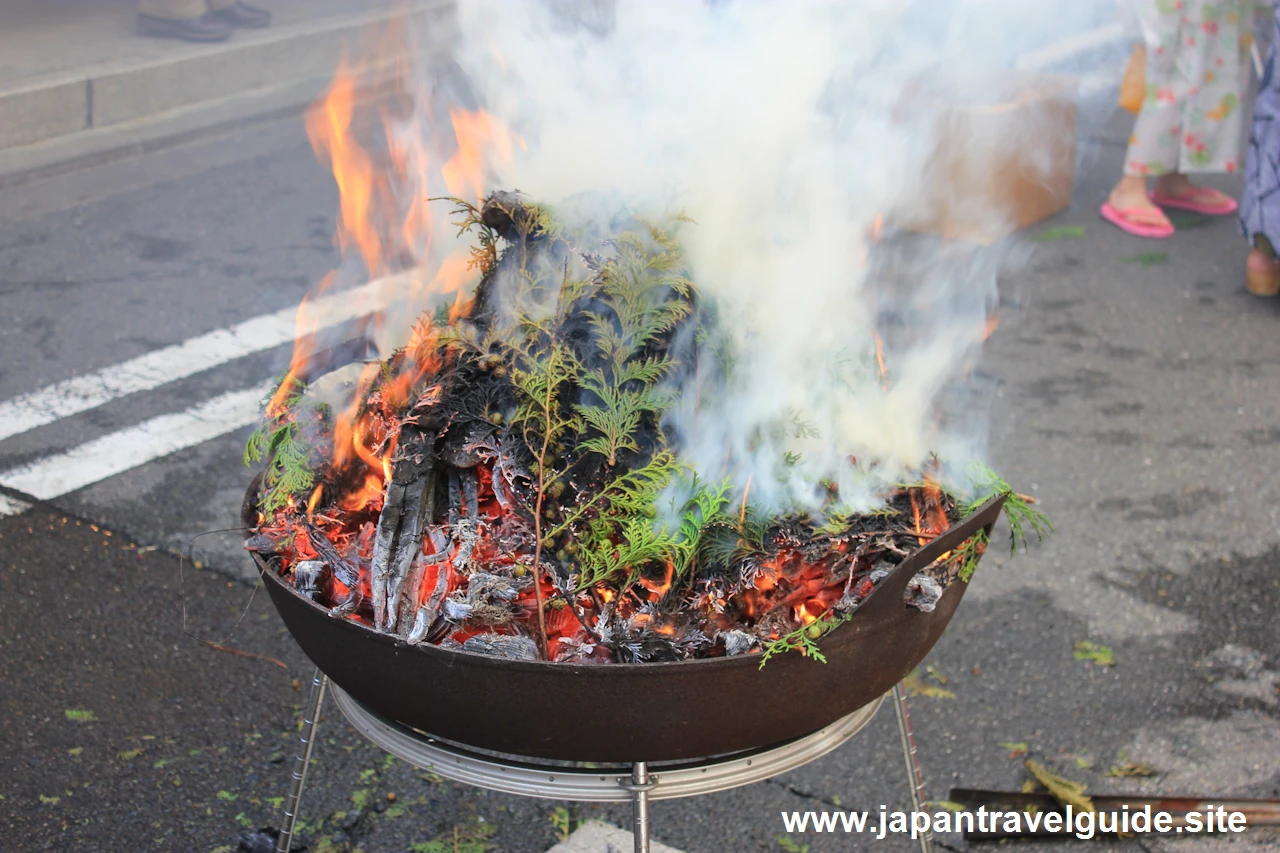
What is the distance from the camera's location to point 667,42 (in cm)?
250

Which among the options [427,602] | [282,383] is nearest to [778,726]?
[427,602]

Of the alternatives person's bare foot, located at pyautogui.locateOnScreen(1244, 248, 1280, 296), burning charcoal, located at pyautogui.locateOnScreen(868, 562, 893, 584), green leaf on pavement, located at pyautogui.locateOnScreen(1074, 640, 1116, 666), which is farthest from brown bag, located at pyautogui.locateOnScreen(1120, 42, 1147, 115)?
burning charcoal, located at pyautogui.locateOnScreen(868, 562, 893, 584)

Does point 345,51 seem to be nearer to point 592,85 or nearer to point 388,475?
point 592,85

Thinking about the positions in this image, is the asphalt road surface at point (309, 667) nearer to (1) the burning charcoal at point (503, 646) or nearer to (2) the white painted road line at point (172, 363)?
(2) the white painted road line at point (172, 363)

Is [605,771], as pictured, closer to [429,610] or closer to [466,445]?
[429,610]

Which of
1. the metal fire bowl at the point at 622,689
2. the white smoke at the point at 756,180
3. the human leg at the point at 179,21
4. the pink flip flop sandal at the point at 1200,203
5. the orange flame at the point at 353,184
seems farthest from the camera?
the human leg at the point at 179,21

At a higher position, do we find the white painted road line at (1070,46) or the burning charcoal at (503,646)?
the white painted road line at (1070,46)

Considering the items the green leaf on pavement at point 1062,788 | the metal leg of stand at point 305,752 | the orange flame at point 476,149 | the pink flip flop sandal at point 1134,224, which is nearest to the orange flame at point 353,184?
the orange flame at point 476,149

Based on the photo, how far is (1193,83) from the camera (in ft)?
18.5

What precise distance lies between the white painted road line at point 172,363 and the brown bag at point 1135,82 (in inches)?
149

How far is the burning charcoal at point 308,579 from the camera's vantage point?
75.4 inches

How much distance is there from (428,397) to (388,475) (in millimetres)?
162

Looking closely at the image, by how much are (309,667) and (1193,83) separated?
4931mm

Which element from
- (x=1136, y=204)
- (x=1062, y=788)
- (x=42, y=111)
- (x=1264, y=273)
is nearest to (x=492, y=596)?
(x=1062, y=788)
